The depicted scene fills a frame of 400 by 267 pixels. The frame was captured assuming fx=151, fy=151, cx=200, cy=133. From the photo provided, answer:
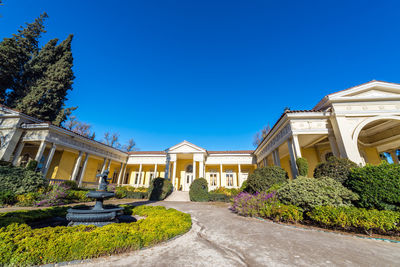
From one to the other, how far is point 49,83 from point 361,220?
3058 cm

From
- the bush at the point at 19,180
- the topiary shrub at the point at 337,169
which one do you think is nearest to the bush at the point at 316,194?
the topiary shrub at the point at 337,169

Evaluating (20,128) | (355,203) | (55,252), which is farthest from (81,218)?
(20,128)

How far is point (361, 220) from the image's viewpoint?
4820 millimetres

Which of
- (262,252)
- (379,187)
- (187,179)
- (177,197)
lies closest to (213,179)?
(187,179)

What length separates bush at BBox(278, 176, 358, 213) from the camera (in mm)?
6219

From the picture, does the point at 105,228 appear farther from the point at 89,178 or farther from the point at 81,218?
the point at 89,178

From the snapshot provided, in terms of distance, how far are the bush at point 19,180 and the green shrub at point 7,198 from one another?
0.53 m

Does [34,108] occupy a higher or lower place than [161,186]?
higher

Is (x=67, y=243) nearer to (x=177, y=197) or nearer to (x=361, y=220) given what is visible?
(x=361, y=220)

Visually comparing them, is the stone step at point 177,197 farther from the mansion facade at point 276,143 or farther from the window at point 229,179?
the window at point 229,179

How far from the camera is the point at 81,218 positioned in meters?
4.31

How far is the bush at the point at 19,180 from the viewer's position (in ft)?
31.8

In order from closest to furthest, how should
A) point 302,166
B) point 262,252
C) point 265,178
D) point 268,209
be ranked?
1. point 262,252
2. point 268,209
3. point 302,166
4. point 265,178

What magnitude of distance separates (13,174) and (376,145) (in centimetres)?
2965
